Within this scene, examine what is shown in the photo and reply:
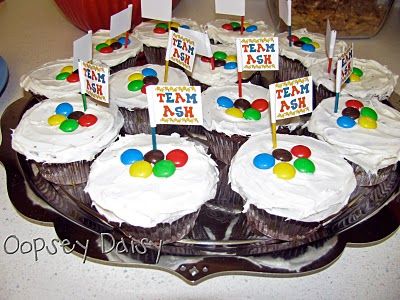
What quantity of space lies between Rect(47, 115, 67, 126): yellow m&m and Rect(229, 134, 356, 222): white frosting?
71 centimetres

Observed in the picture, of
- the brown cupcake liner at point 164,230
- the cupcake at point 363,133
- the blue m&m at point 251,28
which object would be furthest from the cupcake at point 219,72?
the brown cupcake liner at point 164,230

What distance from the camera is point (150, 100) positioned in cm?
164

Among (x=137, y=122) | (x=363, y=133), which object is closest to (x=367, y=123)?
(x=363, y=133)

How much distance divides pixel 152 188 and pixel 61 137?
475mm

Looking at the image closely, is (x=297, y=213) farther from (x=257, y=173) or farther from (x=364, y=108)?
(x=364, y=108)

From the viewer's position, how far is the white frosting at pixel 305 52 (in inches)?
94.4

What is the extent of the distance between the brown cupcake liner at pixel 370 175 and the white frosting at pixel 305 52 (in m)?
0.74

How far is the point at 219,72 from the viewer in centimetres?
229

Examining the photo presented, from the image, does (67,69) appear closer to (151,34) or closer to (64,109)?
(64,109)

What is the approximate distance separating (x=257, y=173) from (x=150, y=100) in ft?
1.44

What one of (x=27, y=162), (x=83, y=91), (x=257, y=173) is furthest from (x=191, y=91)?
(x=27, y=162)

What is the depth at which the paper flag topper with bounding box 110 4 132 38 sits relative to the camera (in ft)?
7.16

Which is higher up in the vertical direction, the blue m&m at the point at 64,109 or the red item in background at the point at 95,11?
the red item in background at the point at 95,11

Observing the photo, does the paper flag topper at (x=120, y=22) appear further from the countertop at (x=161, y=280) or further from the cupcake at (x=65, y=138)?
the countertop at (x=161, y=280)
